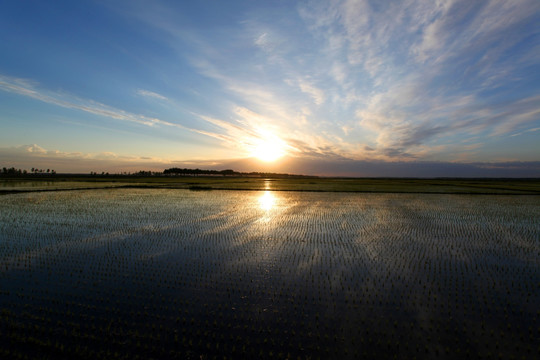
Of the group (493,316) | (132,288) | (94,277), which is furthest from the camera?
(94,277)

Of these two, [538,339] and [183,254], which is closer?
[538,339]

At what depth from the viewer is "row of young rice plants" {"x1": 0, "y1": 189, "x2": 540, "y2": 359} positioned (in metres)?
5.85

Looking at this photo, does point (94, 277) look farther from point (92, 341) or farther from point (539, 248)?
point (539, 248)

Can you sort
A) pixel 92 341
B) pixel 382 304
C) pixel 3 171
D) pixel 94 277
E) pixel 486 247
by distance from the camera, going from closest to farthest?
pixel 92 341, pixel 382 304, pixel 94 277, pixel 486 247, pixel 3 171

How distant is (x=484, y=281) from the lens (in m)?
9.34

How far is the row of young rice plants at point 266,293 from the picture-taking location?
230 inches

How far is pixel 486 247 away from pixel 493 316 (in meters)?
8.36

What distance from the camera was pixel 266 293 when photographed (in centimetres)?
829

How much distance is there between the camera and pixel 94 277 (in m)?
9.32

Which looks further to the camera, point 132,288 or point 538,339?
point 132,288

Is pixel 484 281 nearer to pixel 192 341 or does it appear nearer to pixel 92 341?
pixel 192 341

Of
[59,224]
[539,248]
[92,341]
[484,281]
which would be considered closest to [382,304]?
[484,281]

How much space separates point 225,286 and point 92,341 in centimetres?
378

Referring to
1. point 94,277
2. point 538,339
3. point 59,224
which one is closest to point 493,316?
point 538,339
